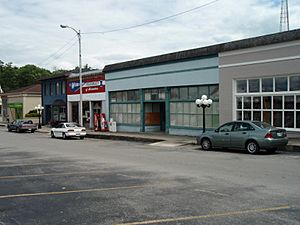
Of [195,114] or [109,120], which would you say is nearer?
[195,114]

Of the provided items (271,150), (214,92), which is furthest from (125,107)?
(271,150)

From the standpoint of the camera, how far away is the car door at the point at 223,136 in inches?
699

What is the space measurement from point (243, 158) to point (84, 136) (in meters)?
18.6

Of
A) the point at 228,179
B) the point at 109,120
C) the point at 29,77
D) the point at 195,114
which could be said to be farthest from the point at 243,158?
the point at 29,77

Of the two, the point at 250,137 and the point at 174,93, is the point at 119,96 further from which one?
the point at 250,137

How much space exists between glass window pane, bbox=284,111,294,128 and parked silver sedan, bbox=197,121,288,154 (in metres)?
3.69

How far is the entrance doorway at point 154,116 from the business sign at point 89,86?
6.44 meters

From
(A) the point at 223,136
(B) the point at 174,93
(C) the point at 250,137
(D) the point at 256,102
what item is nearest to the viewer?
(C) the point at 250,137

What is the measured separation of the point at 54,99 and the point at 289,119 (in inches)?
1284

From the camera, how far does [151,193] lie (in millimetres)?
8258

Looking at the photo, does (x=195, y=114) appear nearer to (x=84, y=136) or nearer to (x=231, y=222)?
(x=84, y=136)

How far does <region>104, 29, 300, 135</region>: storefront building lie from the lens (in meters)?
20.3

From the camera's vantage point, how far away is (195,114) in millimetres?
26266

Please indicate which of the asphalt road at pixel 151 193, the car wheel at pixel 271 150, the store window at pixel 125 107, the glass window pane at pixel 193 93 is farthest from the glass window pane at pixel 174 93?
the asphalt road at pixel 151 193
